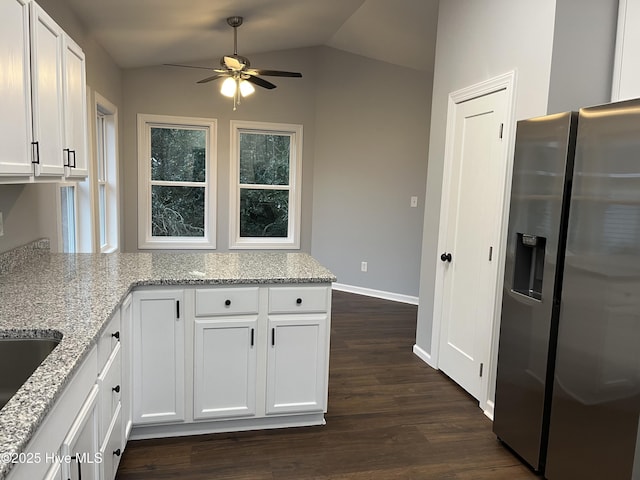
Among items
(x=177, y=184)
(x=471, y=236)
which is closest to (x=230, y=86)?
(x=177, y=184)

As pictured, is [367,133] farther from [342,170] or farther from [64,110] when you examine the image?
[64,110]

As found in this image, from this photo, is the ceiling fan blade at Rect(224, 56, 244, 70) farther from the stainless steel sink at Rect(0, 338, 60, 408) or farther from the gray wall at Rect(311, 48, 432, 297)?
the stainless steel sink at Rect(0, 338, 60, 408)

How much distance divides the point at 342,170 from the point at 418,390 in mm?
3340

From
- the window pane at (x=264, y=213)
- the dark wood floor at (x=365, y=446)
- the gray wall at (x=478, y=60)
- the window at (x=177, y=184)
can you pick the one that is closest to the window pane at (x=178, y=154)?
the window at (x=177, y=184)

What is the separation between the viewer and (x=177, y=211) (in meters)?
5.88

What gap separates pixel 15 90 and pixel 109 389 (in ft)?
3.91

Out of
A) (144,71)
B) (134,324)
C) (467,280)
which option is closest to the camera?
(134,324)

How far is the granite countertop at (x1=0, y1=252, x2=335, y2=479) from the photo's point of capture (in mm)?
1097

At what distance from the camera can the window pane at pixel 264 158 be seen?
5.96 metres

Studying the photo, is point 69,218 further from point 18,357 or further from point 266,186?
point 266,186

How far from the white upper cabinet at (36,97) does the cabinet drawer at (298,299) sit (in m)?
1.20

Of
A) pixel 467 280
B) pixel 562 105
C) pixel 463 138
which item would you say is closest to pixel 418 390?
pixel 467 280

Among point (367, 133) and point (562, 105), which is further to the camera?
point (367, 133)

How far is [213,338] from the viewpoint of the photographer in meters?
2.46
